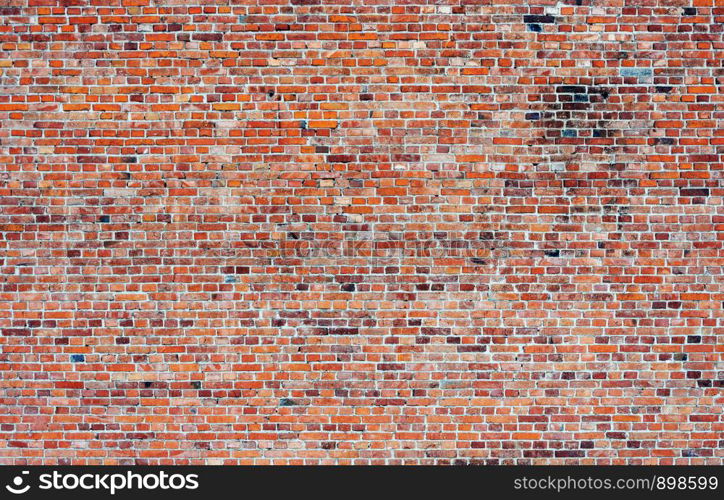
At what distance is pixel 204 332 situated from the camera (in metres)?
3.04

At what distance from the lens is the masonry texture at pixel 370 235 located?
304cm

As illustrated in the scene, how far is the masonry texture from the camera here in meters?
3.04

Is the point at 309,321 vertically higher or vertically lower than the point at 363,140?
lower

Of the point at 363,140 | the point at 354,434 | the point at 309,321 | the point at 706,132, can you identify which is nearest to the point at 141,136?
the point at 363,140

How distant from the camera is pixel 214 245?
3053 millimetres

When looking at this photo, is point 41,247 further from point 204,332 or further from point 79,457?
point 79,457

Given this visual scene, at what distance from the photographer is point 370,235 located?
3.05 metres

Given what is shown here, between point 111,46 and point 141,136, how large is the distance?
25.9 inches

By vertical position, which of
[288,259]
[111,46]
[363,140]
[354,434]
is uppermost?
[111,46]

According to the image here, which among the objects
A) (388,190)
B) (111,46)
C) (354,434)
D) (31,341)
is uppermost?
(111,46)

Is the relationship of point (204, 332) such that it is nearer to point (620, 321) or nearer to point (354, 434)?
point (354, 434)

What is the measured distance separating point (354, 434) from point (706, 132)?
320 cm

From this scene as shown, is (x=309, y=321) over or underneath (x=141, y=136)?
underneath

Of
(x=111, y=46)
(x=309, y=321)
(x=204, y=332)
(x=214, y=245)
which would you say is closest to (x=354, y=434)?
(x=309, y=321)
